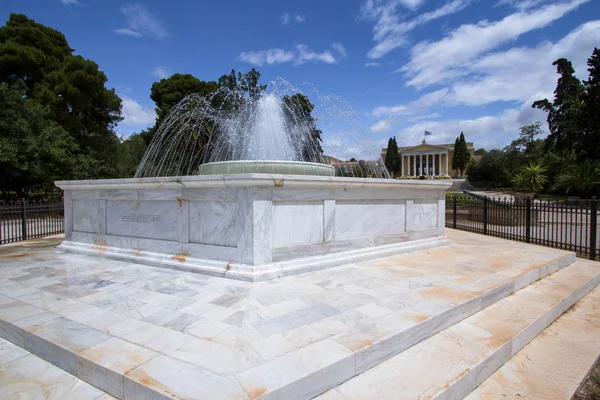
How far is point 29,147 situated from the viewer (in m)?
15.2

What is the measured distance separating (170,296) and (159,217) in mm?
2026

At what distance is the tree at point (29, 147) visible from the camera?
15198mm

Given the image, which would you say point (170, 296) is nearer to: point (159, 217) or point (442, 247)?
point (159, 217)

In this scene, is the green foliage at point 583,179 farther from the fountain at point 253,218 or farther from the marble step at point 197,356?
the marble step at point 197,356

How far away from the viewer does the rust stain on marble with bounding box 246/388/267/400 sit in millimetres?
1946

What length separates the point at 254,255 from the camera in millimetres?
4488

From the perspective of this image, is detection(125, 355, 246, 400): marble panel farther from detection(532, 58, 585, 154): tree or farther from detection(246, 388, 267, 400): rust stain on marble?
detection(532, 58, 585, 154): tree

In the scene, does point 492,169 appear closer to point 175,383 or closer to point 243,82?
point 243,82

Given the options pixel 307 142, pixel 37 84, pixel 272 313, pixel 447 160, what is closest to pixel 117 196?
pixel 272 313

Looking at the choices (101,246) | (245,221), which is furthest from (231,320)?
(101,246)

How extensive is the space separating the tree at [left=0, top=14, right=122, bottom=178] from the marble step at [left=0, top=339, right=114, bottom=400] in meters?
17.8

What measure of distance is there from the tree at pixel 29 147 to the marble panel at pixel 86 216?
11464mm

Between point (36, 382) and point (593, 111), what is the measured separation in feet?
126

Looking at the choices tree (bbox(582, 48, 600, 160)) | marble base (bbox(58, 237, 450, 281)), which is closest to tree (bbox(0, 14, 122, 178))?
marble base (bbox(58, 237, 450, 281))
